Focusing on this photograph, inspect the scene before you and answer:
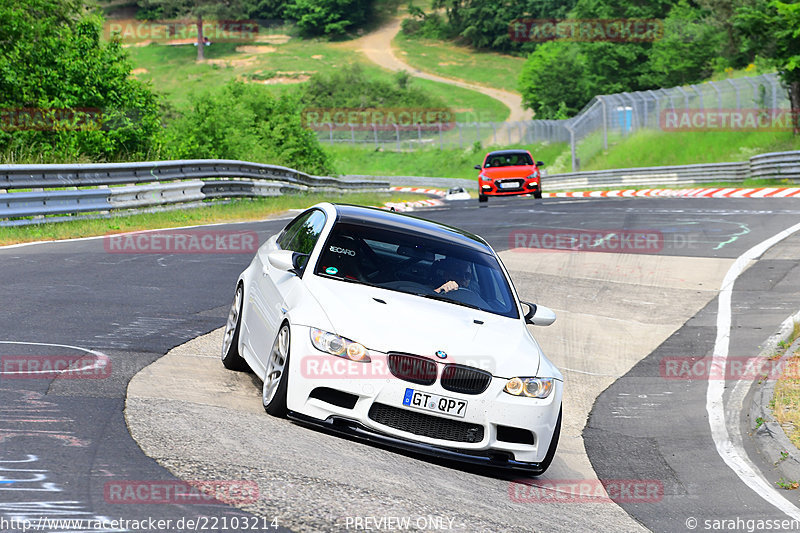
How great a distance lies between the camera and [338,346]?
661 centimetres

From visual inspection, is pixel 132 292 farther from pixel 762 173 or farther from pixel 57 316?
pixel 762 173

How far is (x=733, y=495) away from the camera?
7152 millimetres

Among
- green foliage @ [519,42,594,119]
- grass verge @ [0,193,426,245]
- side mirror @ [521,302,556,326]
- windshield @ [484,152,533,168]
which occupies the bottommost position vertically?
green foliage @ [519,42,594,119]

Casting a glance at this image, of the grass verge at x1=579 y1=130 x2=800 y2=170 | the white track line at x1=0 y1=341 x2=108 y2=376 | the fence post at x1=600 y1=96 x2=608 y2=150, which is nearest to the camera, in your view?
the white track line at x1=0 y1=341 x2=108 y2=376

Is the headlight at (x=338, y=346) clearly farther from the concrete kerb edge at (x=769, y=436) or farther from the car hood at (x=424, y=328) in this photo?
the concrete kerb edge at (x=769, y=436)

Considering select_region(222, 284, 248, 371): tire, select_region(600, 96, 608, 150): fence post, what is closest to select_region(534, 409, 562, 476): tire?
select_region(222, 284, 248, 371): tire

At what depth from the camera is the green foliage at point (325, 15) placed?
151250mm

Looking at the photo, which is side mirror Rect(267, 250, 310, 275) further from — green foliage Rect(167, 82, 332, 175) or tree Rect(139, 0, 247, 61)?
tree Rect(139, 0, 247, 61)

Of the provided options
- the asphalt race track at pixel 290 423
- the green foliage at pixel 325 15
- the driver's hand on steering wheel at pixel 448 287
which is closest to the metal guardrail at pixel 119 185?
the asphalt race track at pixel 290 423

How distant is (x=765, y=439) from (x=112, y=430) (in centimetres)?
504

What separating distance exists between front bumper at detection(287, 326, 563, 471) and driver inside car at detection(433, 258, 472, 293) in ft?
4.20

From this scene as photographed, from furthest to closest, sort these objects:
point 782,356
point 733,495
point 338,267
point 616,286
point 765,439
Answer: point 616,286
point 782,356
point 765,439
point 338,267
point 733,495

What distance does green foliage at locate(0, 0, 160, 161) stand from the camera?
25.7 metres

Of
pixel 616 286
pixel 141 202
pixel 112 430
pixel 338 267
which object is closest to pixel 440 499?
pixel 112 430
